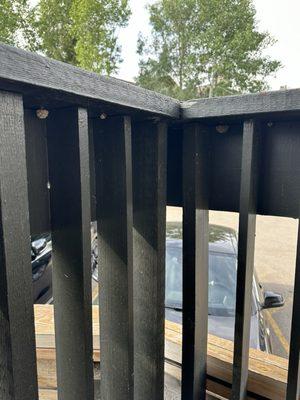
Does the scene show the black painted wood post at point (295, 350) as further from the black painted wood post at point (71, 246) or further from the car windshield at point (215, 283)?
the car windshield at point (215, 283)

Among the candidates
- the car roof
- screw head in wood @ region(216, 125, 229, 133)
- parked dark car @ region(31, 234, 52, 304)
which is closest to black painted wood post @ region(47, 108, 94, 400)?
screw head in wood @ region(216, 125, 229, 133)

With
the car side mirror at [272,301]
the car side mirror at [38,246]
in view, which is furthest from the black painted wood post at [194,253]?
the car side mirror at [38,246]

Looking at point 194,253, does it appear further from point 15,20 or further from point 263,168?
point 15,20

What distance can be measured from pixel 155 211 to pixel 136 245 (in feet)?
0.42

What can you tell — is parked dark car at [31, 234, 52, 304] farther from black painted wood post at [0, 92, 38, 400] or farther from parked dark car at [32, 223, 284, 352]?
black painted wood post at [0, 92, 38, 400]

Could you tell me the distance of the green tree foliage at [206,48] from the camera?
1402 cm

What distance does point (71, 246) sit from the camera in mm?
720

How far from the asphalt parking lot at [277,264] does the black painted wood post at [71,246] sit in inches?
140

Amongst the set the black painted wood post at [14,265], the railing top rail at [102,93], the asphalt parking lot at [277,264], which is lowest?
the asphalt parking lot at [277,264]

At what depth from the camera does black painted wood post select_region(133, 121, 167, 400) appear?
888 mm

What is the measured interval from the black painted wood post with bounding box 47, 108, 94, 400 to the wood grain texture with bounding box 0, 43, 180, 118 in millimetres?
67

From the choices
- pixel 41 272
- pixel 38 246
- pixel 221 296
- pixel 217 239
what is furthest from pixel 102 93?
pixel 38 246

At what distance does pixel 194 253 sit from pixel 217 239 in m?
2.77

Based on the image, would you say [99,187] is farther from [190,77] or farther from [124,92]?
[190,77]
